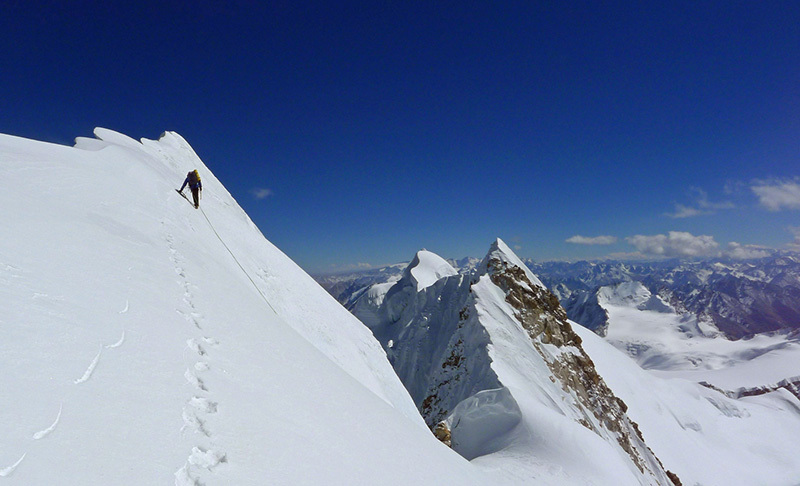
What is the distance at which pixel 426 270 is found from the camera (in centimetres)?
9212

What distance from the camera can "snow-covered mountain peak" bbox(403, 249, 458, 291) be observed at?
84.9 metres

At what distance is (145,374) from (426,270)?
3518 inches

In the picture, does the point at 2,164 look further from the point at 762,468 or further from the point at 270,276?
the point at 762,468

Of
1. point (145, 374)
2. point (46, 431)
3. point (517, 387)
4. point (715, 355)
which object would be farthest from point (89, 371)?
point (715, 355)

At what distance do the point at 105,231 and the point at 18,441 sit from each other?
6.30m

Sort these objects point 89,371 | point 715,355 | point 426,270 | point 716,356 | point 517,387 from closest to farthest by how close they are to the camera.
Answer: point 89,371, point 517,387, point 426,270, point 716,356, point 715,355

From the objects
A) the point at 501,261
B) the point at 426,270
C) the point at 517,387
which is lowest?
the point at 517,387

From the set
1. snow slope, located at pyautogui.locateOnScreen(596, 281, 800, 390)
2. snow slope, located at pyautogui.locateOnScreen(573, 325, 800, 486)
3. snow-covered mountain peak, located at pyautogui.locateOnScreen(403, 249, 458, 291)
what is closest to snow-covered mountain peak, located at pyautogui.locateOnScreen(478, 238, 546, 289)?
snow slope, located at pyautogui.locateOnScreen(573, 325, 800, 486)

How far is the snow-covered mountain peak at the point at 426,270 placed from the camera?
84875 mm

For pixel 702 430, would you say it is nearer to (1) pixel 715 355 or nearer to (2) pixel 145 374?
(2) pixel 145 374

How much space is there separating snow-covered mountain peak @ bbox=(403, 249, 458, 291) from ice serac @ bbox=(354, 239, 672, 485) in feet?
92.6

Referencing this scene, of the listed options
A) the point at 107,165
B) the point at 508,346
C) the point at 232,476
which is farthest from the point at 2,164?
the point at 508,346

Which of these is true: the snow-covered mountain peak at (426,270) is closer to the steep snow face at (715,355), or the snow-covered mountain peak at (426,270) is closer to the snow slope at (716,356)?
the snow slope at (716,356)

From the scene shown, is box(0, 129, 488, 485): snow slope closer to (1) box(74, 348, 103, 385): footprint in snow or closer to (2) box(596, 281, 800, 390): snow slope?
(1) box(74, 348, 103, 385): footprint in snow
